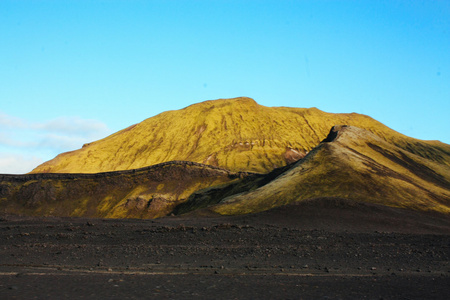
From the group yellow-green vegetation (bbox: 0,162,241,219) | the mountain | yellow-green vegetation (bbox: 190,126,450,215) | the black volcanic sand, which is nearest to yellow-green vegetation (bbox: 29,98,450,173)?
the mountain

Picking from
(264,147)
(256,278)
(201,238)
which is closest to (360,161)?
(201,238)

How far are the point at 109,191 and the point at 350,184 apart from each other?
57.2 metres

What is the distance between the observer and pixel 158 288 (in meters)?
14.1

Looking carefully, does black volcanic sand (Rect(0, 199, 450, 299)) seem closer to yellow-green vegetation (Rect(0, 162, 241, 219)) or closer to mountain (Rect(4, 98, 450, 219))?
mountain (Rect(4, 98, 450, 219))

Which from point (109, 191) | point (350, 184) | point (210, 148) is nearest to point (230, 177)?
point (109, 191)

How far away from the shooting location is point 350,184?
171 ft

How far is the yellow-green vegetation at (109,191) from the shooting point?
8431 cm

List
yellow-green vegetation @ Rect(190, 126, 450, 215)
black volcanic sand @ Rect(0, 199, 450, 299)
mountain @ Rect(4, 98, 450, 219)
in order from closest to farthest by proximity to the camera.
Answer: black volcanic sand @ Rect(0, 199, 450, 299) < yellow-green vegetation @ Rect(190, 126, 450, 215) < mountain @ Rect(4, 98, 450, 219)

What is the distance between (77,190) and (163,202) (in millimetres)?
21175

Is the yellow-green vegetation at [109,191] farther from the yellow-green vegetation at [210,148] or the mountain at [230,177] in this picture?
the yellow-green vegetation at [210,148]

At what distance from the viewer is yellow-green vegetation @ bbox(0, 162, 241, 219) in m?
84.3

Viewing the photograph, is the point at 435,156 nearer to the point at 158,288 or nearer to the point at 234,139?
the point at 234,139

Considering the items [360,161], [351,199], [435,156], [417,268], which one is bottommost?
[417,268]

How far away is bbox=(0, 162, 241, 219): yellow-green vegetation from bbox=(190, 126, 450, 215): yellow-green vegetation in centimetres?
2073
